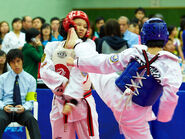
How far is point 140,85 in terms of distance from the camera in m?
3.28

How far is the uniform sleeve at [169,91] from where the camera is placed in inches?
123

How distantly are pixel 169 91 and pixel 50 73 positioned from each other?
4.25ft

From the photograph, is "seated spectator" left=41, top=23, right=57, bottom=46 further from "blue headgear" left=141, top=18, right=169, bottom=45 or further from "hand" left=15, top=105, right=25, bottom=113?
"blue headgear" left=141, top=18, right=169, bottom=45

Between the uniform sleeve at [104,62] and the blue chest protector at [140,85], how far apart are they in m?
0.07

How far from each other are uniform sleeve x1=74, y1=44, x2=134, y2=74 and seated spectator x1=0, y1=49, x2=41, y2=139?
2.10 metres

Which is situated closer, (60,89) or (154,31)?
(154,31)

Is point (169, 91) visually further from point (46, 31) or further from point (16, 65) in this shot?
point (46, 31)

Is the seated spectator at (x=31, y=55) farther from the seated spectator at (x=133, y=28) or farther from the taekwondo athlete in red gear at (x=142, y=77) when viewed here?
the taekwondo athlete in red gear at (x=142, y=77)

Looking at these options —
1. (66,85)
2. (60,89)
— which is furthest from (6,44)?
(66,85)

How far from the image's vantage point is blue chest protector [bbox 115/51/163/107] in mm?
3248

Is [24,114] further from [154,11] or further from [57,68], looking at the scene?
[154,11]

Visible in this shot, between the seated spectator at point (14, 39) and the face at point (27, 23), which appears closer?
the seated spectator at point (14, 39)

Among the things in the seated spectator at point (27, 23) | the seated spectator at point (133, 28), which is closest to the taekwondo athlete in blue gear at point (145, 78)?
the seated spectator at point (133, 28)

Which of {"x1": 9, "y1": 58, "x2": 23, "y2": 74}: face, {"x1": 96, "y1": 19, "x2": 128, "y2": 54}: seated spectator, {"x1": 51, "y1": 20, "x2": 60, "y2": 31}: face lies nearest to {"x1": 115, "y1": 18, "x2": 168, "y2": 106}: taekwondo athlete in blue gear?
{"x1": 9, "y1": 58, "x2": 23, "y2": 74}: face
